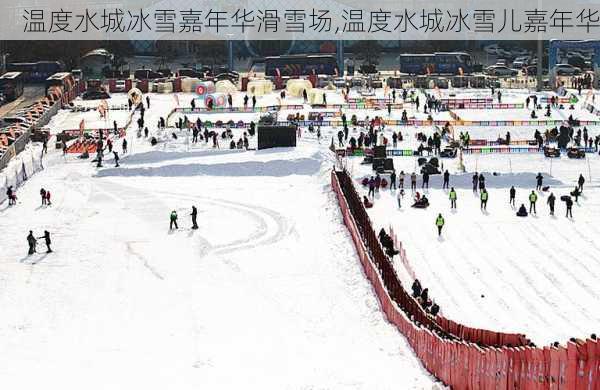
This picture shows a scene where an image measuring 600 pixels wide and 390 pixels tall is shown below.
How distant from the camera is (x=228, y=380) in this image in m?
18.0

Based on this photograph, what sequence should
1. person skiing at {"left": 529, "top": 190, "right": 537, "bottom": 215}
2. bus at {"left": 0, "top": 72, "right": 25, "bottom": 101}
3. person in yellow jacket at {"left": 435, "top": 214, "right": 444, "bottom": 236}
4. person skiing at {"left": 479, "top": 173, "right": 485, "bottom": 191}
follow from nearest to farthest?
1. person in yellow jacket at {"left": 435, "top": 214, "right": 444, "bottom": 236}
2. person skiing at {"left": 529, "top": 190, "right": 537, "bottom": 215}
3. person skiing at {"left": 479, "top": 173, "right": 485, "bottom": 191}
4. bus at {"left": 0, "top": 72, "right": 25, "bottom": 101}

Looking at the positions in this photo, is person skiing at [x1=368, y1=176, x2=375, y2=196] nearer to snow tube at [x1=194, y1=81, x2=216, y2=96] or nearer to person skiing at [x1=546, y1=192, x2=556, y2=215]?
person skiing at [x1=546, y1=192, x2=556, y2=215]

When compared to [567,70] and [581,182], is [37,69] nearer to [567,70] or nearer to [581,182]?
[567,70]

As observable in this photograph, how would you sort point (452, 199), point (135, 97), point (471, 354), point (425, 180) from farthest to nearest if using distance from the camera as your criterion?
point (135, 97) < point (425, 180) < point (452, 199) < point (471, 354)

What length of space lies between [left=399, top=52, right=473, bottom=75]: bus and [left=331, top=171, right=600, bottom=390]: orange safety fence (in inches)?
1862

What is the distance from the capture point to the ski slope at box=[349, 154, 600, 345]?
73.7 ft

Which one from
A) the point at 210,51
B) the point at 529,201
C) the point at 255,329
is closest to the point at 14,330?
the point at 255,329

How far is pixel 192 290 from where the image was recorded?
2447 centimetres

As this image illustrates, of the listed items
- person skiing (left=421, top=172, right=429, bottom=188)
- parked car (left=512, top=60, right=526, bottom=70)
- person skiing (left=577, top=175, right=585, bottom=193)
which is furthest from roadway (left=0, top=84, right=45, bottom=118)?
person skiing (left=577, top=175, right=585, bottom=193)

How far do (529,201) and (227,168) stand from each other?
409 inches

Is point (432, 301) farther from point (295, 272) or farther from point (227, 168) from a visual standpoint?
A: point (227, 168)

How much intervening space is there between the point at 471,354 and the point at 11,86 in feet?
170

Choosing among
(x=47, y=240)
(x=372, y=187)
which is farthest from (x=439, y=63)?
(x=47, y=240)

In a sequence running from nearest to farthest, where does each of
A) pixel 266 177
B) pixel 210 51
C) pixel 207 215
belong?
pixel 207 215, pixel 266 177, pixel 210 51
